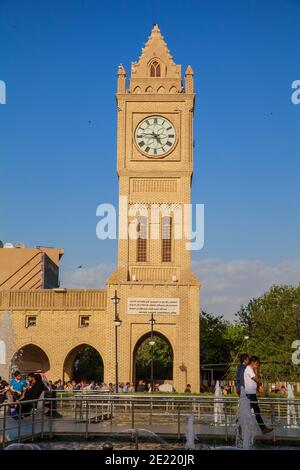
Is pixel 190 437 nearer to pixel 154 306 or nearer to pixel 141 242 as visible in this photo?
pixel 154 306

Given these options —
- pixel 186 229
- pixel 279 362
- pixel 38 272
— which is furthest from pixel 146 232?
pixel 38 272

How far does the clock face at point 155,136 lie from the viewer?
4975cm

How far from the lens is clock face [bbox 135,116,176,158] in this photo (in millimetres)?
49750

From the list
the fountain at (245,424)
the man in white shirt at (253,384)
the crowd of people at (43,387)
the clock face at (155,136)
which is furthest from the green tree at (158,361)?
the man in white shirt at (253,384)

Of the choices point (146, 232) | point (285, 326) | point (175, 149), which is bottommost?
point (285, 326)

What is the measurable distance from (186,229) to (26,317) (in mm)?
11810

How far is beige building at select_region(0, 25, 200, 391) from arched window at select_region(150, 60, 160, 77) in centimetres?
73

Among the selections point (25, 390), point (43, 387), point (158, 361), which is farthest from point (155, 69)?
point (25, 390)

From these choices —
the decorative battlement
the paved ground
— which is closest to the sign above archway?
the decorative battlement

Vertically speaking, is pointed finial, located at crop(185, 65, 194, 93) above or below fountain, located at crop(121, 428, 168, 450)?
above

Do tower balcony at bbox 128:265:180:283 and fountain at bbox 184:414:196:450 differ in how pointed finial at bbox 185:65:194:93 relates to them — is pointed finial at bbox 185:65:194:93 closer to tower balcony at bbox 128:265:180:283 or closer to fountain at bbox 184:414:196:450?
tower balcony at bbox 128:265:180:283

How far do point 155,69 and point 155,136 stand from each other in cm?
524
